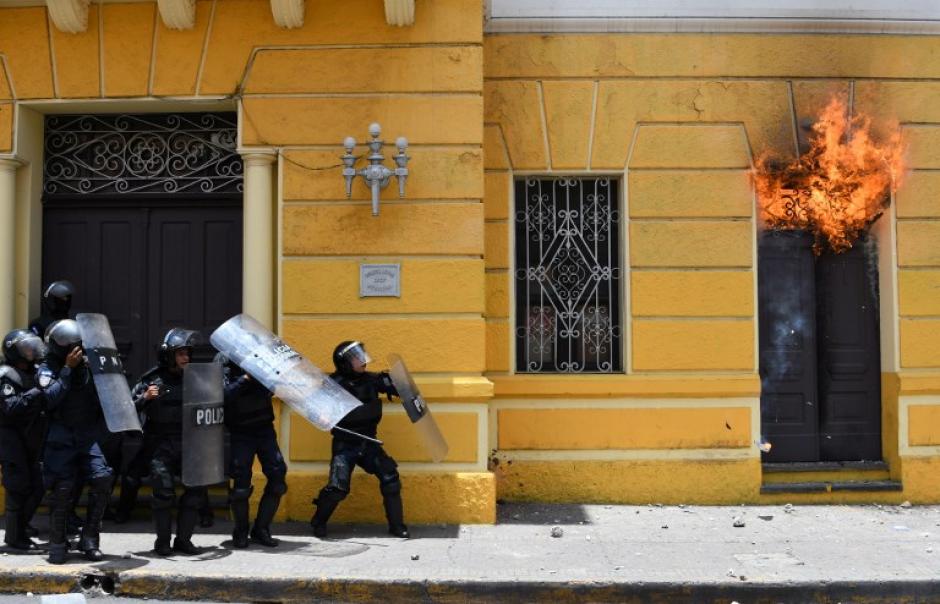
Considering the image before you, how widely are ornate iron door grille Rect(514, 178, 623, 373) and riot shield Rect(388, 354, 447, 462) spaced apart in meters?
1.64

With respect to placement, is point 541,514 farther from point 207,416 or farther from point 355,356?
point 207,416

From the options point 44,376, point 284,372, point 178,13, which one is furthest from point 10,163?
point 284,372

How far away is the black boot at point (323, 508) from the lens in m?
7.35

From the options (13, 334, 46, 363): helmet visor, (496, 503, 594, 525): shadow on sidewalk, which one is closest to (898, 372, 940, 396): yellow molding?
(496, 503, 594, 525): shadow on sidewalk

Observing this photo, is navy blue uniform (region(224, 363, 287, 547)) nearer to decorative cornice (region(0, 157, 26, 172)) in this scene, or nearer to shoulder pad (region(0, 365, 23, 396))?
shoulder pad (region(0, 365, 23, 396))

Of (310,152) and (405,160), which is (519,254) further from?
(310,152)

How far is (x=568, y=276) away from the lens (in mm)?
9031

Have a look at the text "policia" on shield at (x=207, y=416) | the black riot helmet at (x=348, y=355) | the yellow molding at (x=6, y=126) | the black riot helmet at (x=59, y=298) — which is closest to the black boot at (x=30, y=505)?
the text "policia" on shield at (x=207, y=416)

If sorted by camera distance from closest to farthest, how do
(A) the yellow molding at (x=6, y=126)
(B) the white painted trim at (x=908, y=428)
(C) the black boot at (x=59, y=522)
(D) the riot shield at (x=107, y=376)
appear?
1. (C) the black boot at (x=59, y=522)
2. (D) the riot shield at (x=107, y=376)
3. (A) the yellow molding at (x=6, y=126)
4. (B) the white painted trim at (x=908, y=428)

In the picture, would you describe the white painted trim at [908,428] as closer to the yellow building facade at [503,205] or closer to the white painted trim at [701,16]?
the yellow building facade at [503,205]

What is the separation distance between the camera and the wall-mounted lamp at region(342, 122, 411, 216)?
25.9 feet

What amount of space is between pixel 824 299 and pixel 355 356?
473 centimetres

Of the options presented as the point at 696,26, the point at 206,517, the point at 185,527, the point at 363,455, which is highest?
the point at 696,26

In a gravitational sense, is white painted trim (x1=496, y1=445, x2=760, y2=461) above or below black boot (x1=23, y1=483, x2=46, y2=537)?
above
